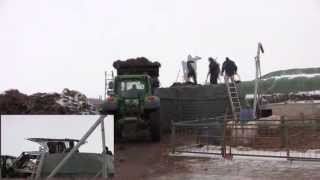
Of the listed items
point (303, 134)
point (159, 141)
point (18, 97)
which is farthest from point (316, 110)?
point (18, 97)

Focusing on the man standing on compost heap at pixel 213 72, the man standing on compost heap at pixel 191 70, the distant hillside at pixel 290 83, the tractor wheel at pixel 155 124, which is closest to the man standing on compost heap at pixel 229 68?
the man standing on compost heap at pixel 213 72

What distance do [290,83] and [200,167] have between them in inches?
566

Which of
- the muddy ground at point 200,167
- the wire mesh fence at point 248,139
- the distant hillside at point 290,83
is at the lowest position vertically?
the muddy ground at point 200,167

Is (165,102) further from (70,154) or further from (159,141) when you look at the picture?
(70,154)

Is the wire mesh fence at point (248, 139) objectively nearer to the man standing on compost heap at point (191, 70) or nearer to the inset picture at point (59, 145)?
the inset picture at point (59, 145)

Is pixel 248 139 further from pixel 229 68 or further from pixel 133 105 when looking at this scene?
pixel 229 68

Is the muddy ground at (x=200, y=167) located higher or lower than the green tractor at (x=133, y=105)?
lower

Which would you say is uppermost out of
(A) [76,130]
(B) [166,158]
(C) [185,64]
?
(C) [185,64]

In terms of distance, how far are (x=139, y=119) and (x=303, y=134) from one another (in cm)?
566

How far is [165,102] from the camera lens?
2417cm

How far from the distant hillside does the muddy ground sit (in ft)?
34.9

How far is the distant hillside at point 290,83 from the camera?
→ 2605 centimetres

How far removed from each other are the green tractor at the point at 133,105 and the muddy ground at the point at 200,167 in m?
2.04

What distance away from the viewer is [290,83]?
88.1 feet
